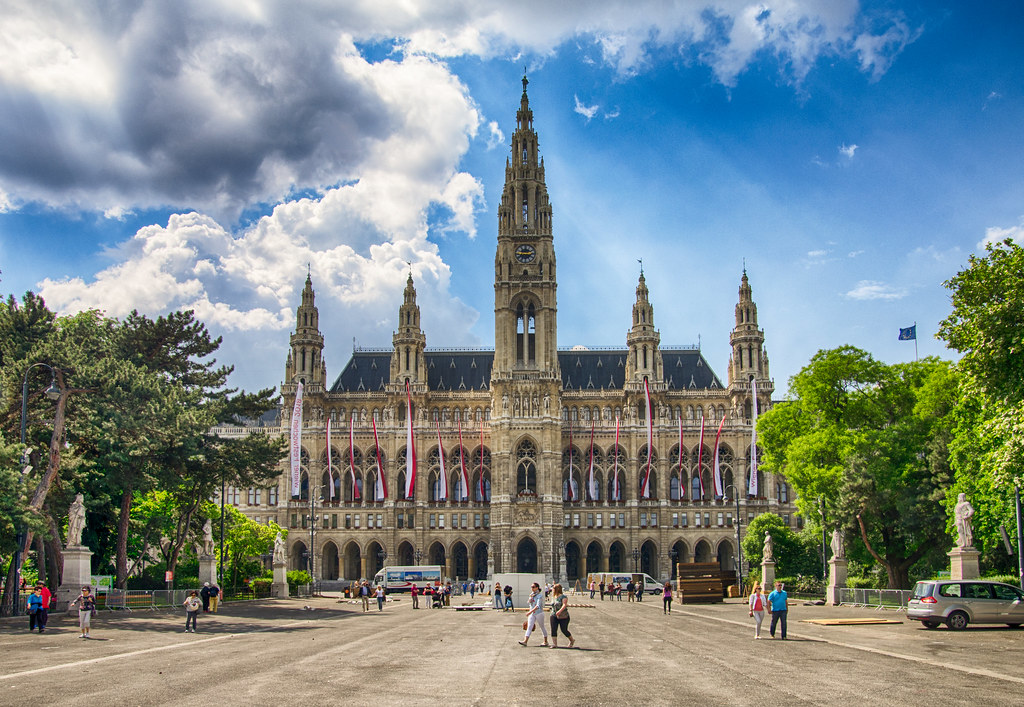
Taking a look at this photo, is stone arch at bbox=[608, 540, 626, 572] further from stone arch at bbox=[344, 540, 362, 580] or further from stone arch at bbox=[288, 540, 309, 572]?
stone arch at bbox=[288, 540, 309, 572]

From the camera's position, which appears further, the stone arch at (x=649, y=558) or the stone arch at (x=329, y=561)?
the stone arch at (x=329, y=561)

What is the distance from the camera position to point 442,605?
63125 mm

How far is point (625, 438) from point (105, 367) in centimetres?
7414

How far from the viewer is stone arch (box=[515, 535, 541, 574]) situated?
10744cm

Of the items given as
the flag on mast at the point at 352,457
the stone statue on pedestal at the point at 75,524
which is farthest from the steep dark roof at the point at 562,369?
the stone statue on pedestal at the point at 75,524

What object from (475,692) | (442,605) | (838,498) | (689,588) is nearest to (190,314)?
(442,605)

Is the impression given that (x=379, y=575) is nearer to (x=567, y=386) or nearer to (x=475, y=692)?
(x=567, y=386)

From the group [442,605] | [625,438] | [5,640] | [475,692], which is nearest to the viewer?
[475,692]

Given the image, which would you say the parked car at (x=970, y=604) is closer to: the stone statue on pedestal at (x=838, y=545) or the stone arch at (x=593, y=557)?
the stone statue on pedestal at (x=838, y=545)

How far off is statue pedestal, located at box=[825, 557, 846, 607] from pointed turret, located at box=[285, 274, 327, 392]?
73.2 m

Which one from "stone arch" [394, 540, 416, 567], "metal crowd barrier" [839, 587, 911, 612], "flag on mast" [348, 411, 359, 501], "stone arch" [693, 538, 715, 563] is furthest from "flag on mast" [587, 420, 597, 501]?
"metal crowd barrier" [839, 587, 911, 612]

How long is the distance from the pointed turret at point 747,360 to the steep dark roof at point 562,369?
5.60 meters

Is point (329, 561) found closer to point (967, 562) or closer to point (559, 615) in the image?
point (967, 562)

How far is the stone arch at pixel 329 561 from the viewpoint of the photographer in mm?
110562
